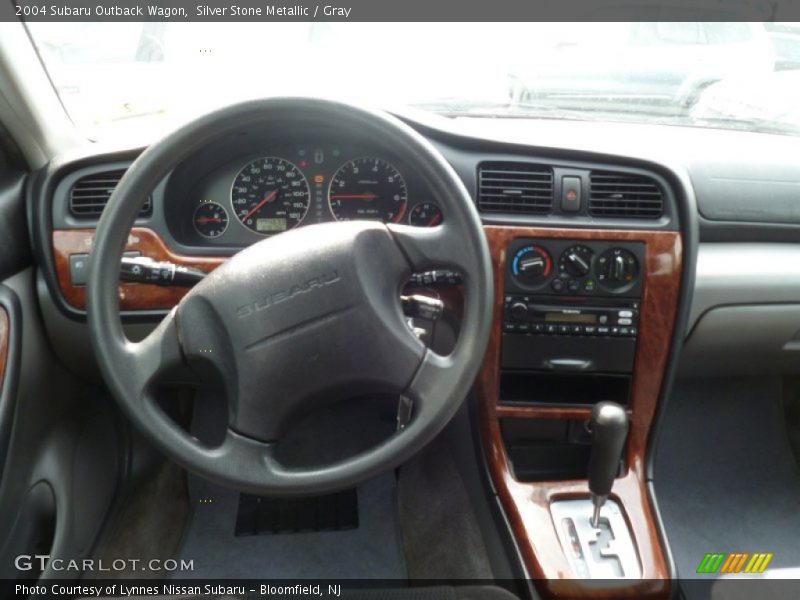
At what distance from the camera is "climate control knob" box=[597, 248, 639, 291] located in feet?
5.03

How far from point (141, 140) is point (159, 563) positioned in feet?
3.54

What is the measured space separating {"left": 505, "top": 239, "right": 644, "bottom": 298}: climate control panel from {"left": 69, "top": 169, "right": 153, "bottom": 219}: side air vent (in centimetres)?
88

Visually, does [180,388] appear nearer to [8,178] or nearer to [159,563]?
[159,563]

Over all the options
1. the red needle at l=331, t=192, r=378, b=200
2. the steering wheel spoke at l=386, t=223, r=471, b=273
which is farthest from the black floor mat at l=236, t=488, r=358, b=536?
the steering wheel spoke at l=386, t=223, r=471, b=273

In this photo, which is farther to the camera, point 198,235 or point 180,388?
point 180,388

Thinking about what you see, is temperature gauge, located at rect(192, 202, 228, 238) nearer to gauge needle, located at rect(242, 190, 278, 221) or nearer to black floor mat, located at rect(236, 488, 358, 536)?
gauge needle, located at rect(242, 190, 278, 221)

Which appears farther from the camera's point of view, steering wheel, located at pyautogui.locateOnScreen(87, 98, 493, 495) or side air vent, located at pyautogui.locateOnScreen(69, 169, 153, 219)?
side air vent, located at pyautogui.locateOnScreen(69, 169, 153, 219)

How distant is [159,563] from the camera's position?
1.87 m

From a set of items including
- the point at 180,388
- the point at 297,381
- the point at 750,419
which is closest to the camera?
the point at 297,381

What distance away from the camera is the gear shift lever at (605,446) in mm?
1390

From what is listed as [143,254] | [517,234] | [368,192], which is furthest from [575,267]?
[143,254]

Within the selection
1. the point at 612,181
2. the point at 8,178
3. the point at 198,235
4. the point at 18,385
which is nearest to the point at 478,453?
the point at 612,181

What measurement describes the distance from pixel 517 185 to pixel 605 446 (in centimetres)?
57

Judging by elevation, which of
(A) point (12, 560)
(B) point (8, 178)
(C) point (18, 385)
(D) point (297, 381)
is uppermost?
(B) point (8, 178)
